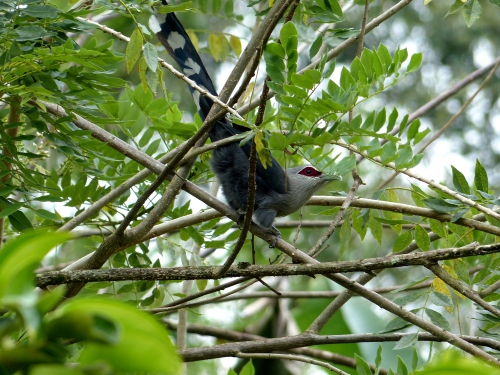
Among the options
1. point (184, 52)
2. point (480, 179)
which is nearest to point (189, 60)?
point (184, 52)

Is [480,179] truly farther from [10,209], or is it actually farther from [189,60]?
[10,209]

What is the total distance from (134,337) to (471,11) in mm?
2686

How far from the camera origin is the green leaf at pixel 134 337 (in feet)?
2.02

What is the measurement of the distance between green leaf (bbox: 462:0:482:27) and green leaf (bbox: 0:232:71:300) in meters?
2.61

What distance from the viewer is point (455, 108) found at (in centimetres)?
1237

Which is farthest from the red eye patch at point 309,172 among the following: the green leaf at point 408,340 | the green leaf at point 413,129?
the green leaf at point 408,340

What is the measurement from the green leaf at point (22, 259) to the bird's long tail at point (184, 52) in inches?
90.6

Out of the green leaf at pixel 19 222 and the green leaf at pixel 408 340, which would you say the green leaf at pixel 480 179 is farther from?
the green leaf at pixel 19 222

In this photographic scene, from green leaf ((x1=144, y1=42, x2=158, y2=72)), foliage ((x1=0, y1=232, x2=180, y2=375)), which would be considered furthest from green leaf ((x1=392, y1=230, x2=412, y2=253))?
foliage ((x1=0, y1=232, x2=180, y2=375))

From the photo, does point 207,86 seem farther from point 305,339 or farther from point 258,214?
point 305,339

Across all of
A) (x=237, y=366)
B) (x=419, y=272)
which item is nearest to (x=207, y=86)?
(x=237, y=366)

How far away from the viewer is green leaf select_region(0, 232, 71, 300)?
63 centimetres

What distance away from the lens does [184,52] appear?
302cm

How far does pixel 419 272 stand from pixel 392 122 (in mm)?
8045
